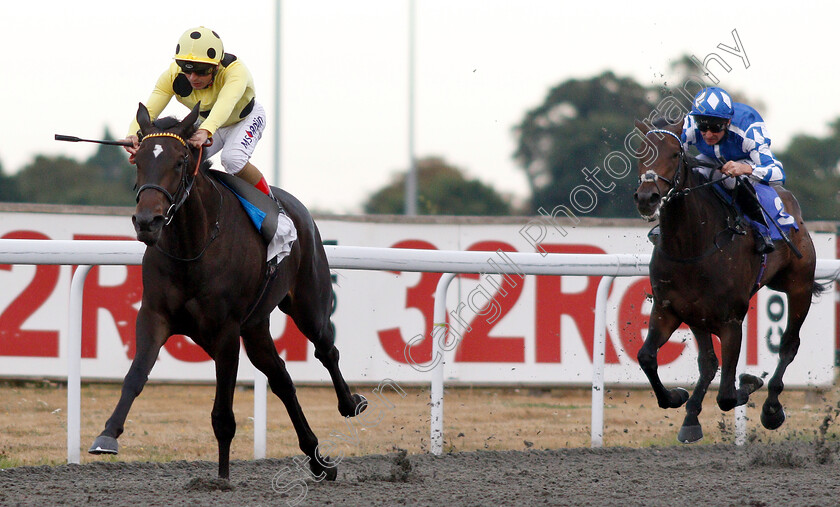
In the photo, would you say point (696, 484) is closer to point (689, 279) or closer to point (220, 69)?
point (689, 279)

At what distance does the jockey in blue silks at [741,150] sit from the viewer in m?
5.45

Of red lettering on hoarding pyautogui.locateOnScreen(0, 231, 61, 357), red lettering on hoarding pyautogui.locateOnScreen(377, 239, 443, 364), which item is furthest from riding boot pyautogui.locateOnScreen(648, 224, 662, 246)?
red lettering on hoarding pyautogui.locateOnScreen(0, 231, 61, 357)

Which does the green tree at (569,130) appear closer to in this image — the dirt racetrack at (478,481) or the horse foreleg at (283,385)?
the dirt racetrack at (478,481)

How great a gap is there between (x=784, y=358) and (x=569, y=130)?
3210 centimetres

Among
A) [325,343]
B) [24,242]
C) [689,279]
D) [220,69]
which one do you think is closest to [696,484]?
[689,279]

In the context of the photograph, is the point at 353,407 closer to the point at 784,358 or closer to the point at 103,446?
the point at 103,446

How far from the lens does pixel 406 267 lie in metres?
5.68

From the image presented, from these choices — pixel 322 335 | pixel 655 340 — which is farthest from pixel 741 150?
pixel 322 335

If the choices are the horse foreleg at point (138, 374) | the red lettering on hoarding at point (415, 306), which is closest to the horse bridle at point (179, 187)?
the horse foreleg at point (138, 374)

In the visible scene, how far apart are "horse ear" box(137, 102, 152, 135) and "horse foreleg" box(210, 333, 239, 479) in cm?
92

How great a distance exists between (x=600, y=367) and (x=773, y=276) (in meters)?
1.12

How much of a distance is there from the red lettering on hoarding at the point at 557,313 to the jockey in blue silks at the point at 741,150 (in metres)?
3.04

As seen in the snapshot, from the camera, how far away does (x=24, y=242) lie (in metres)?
5.04

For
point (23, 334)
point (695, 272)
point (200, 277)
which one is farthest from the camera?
point (23, 334)
